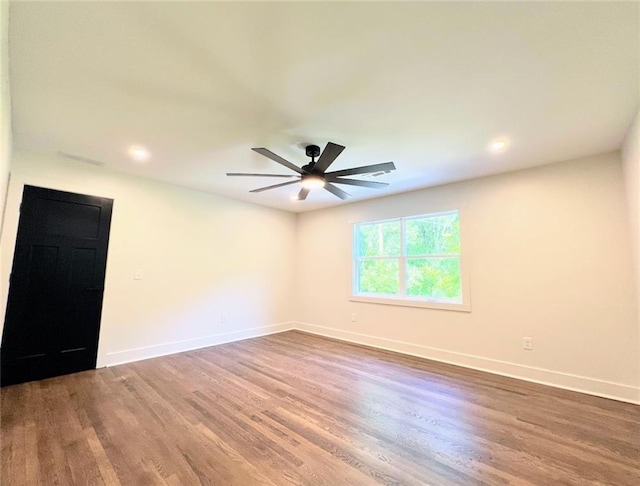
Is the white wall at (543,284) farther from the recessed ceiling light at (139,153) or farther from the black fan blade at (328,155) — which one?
the recessed ceiling light at (139,153)

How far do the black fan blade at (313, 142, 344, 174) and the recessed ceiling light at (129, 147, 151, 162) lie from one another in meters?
1.95

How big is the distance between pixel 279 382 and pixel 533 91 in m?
3.43

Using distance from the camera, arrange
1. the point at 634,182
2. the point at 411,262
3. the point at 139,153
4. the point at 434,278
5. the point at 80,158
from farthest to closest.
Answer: the point at 411,262 → the point at 434,278 → the point at 80,158 → the point at 139,153 → the point at 634,182

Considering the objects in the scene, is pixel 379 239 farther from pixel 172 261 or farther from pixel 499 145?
pixel 172 261

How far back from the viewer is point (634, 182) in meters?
2.48

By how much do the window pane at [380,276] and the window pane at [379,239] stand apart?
153mm

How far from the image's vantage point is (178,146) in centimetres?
292

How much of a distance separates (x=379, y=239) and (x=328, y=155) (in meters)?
2.77

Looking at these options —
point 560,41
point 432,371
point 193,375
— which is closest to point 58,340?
point 193,375

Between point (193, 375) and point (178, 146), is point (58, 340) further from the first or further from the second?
point (178, 146)

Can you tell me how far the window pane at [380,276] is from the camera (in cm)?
456

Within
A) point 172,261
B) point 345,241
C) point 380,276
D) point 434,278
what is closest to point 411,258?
point 434,278

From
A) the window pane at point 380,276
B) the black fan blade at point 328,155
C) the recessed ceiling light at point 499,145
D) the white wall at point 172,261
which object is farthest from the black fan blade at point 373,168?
the white wall at point 172,261

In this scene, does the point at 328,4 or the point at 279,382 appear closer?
the point at 328,4
